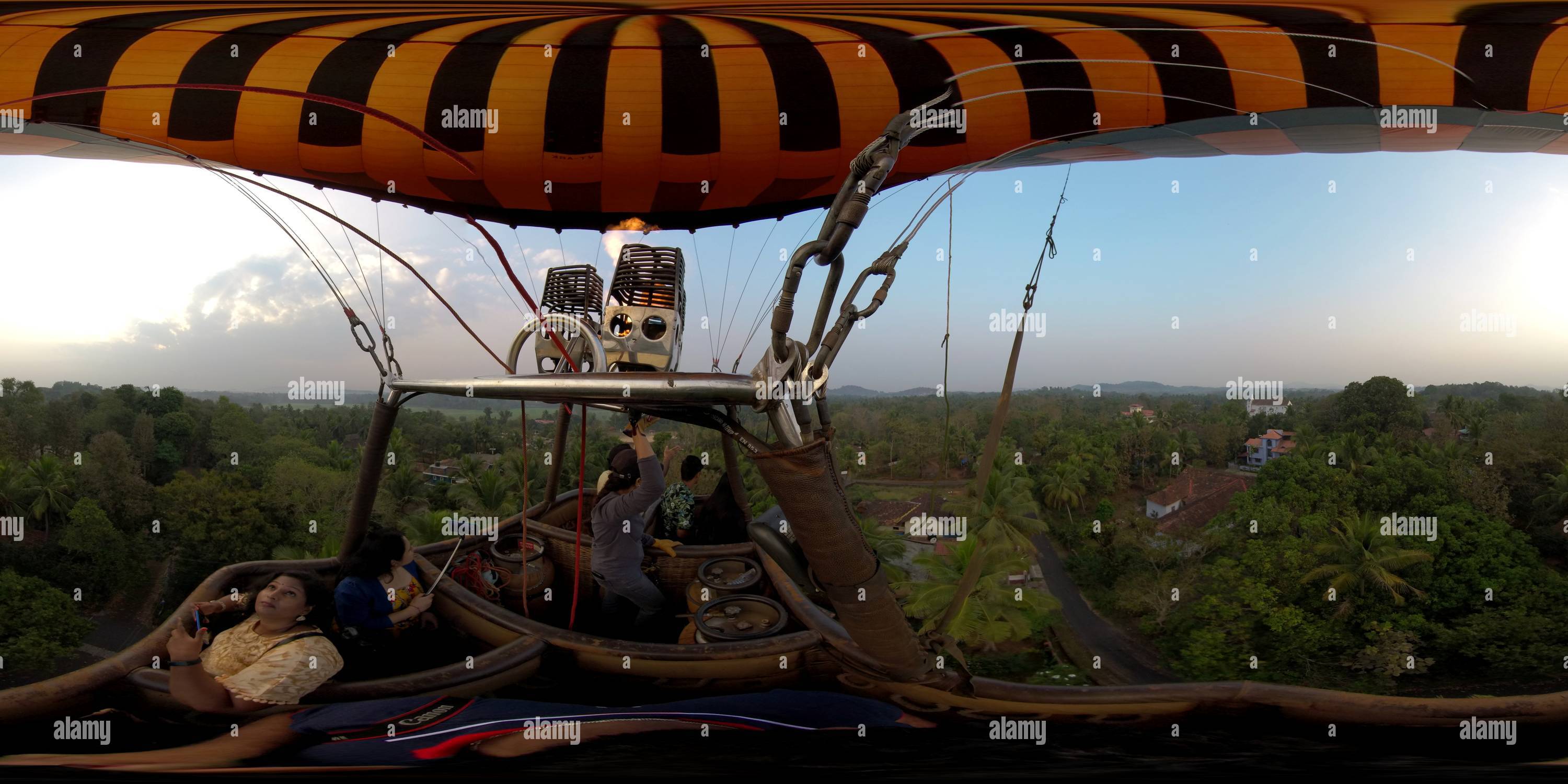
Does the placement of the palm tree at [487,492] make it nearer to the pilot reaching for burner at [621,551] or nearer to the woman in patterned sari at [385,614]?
the pilot reaching for burner at [621,551]

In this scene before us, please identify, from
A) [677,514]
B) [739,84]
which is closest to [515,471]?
[677,514]

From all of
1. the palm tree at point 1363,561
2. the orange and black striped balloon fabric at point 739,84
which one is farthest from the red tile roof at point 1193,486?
the orange and black striped balloon fabric at point 739,84

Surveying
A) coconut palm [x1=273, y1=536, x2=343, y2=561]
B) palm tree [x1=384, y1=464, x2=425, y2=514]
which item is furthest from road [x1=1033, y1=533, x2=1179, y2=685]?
palm tree [x1=384, y1=464, x2=425, y2=514]

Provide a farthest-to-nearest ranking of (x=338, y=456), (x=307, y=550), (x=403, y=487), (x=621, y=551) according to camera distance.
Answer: (x=403, y=487), (x=338, y=456), (x=307, y=550), (x=621, y=551)

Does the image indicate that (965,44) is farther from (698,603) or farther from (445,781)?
(445,781)

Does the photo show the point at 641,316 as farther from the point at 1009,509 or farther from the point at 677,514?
the point at 1009,509
